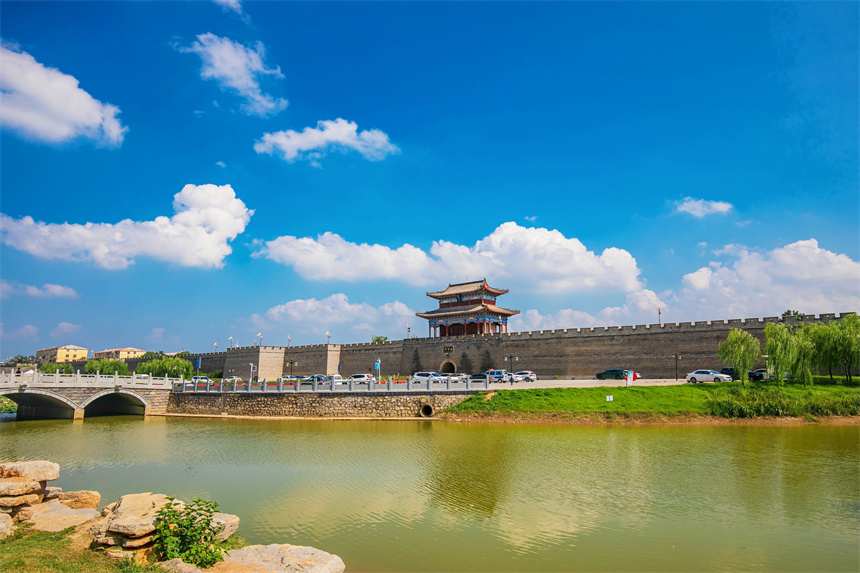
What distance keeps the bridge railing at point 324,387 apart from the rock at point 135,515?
22.8 metres

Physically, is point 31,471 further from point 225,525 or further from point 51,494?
point 225,525

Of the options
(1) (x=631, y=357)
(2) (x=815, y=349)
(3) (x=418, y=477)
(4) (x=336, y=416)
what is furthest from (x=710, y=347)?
(3) (x=418, y=477)

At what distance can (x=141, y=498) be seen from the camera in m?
9.41

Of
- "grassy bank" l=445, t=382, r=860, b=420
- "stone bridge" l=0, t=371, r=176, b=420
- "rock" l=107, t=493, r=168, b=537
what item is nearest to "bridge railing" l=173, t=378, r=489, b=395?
"grassy bank" l=445, t=382, r=860, b=420

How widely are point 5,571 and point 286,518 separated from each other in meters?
5.63

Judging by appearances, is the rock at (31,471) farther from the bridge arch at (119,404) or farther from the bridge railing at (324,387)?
the bridge arch at (119,404)

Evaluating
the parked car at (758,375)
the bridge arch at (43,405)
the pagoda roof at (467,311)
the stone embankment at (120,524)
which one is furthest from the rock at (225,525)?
the pagoda roof at (467,311)

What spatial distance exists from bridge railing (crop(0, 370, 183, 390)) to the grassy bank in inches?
891

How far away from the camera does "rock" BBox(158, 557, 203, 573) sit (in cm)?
726

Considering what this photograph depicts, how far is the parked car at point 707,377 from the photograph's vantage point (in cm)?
3259

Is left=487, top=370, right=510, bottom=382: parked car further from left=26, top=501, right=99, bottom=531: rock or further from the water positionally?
left=26, top=501, right=99, bottom=531: rock

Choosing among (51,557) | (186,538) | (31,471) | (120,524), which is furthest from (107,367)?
(186,538)

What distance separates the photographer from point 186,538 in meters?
8.05

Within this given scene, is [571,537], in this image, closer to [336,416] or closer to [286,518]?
[286,518]
